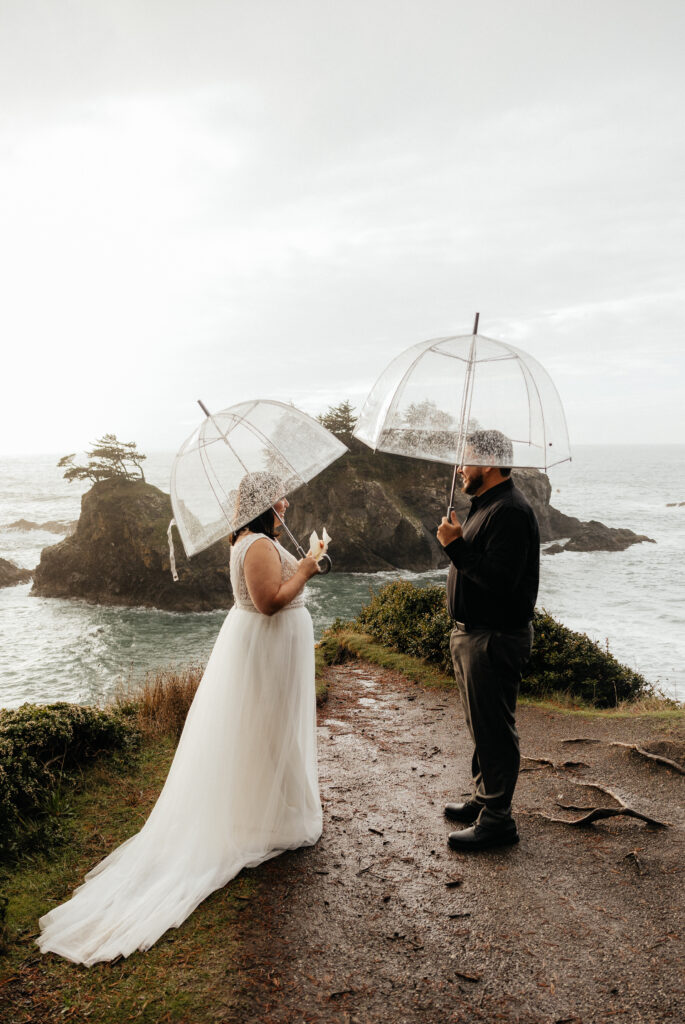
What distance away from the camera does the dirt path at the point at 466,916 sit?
10.3 ft

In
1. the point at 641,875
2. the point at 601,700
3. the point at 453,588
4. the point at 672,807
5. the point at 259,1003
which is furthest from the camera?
the point at 601,700

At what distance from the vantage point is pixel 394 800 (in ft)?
18.3

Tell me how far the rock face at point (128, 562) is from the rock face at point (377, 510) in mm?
7587

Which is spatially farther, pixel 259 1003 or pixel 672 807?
pixel 672 807

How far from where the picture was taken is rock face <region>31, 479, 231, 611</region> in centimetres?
3625

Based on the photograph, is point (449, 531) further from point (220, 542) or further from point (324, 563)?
point (220, 542)

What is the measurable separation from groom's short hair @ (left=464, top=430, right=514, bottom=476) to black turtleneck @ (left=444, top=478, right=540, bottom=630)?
34cm

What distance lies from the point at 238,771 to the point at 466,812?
200 centimetres

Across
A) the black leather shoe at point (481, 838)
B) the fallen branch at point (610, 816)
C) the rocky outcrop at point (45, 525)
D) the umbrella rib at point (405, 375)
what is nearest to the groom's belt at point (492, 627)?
the black leather shoe at point (481, 838)

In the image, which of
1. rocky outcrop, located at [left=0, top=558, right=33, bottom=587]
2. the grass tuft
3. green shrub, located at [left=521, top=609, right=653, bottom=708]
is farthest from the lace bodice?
rocky outcrop, located at [left=0, top=558, right=33, bottom=587]

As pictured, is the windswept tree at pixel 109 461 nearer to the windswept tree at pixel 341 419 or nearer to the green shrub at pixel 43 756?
the windswept tree at pixel 341 419

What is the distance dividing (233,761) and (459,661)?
179cm

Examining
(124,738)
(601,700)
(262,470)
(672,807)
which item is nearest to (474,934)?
(672,807)

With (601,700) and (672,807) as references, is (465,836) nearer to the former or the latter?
(672,807)
